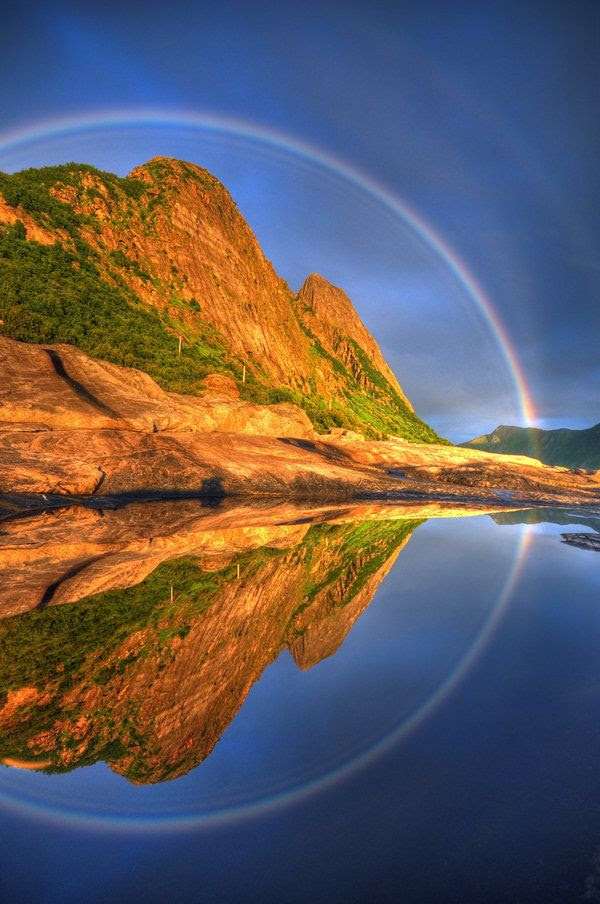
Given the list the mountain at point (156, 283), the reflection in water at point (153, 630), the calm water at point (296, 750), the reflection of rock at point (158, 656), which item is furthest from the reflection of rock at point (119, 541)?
the mountain at point (156, 283)

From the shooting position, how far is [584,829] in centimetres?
276

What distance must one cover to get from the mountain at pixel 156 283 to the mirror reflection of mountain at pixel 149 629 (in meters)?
24.0

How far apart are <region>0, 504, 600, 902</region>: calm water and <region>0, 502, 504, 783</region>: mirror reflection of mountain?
0.09 feet

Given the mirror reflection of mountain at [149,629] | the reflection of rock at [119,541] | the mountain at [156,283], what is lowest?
the reflection of rock at [119,541]

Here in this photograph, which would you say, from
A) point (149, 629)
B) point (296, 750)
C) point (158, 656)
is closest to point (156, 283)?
point (149, 629)

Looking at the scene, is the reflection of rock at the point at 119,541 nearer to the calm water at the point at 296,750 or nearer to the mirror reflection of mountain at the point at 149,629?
the mirror reflection of mountain at the point at 149,629

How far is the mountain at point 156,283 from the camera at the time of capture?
3547 centimetres

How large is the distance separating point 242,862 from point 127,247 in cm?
5733

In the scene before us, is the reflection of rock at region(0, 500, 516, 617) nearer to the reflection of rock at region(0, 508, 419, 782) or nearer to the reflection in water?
the reflection in water

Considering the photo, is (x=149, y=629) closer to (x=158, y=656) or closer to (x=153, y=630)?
(x=153, y=630)

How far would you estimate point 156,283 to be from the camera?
5178cm

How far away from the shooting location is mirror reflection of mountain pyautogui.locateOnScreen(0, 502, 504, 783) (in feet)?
12.1

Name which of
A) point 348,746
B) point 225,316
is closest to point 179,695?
point 348,746

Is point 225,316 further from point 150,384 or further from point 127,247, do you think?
point 150,384
